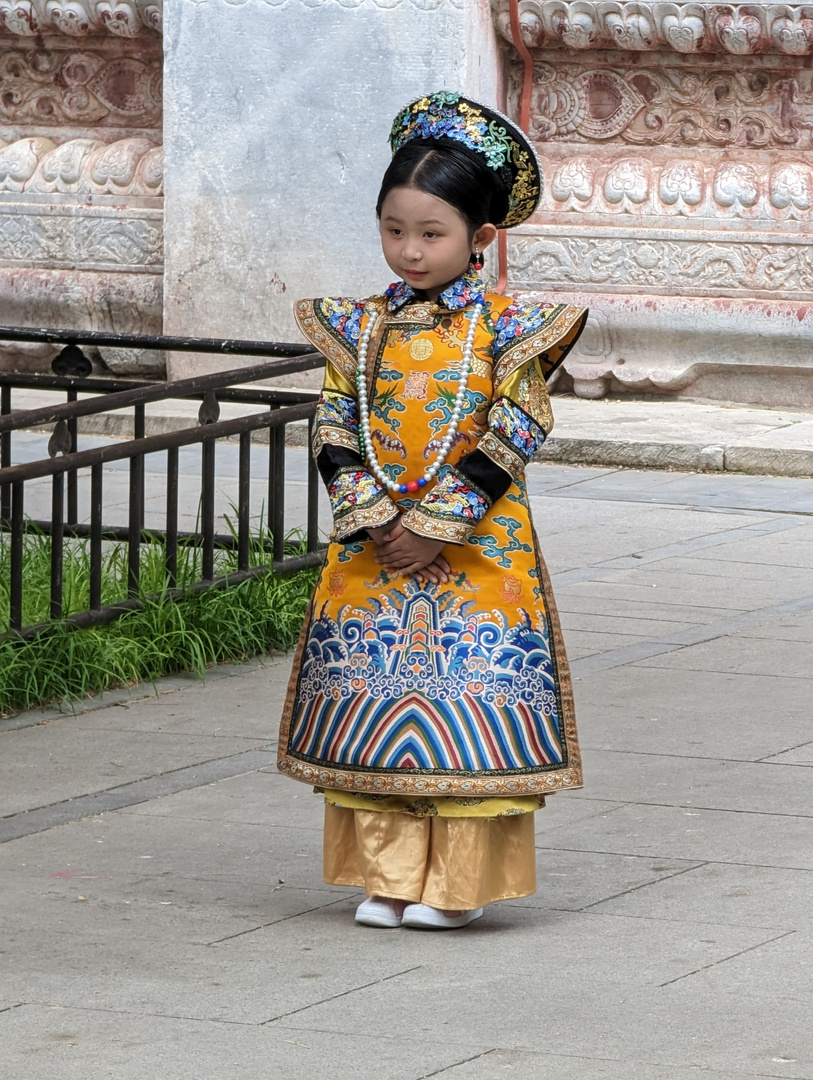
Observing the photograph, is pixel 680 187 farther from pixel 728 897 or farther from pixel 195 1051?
pixel 195 1051

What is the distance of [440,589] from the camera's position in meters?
4.33

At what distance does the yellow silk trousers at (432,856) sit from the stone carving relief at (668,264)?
844cm

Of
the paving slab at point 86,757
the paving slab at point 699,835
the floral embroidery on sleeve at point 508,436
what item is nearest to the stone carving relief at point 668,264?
the paving slab at point 86,757

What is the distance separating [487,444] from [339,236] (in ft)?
28.3

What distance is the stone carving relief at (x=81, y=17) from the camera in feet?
44.5

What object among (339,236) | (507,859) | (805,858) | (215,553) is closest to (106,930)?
(507,859)

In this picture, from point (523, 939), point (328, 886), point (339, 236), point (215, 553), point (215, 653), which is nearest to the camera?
point (523, 939)

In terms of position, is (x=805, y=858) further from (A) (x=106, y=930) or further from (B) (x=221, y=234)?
(B) (x=221, y=234)

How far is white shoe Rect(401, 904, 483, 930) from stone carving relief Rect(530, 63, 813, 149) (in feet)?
29.6

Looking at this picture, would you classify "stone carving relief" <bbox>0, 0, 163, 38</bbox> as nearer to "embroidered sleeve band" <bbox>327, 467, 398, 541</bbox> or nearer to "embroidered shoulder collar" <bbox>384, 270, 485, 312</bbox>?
"embroidered shoulder collar" <bbox>384, 270, 485, 312</bbox>

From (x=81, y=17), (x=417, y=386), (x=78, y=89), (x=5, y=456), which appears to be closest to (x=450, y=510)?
(x=417, y=386)

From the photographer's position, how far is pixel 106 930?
4344 millimetres

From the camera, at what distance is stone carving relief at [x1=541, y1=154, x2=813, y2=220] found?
1234 centimetres

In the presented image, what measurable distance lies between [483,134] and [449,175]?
122mm
